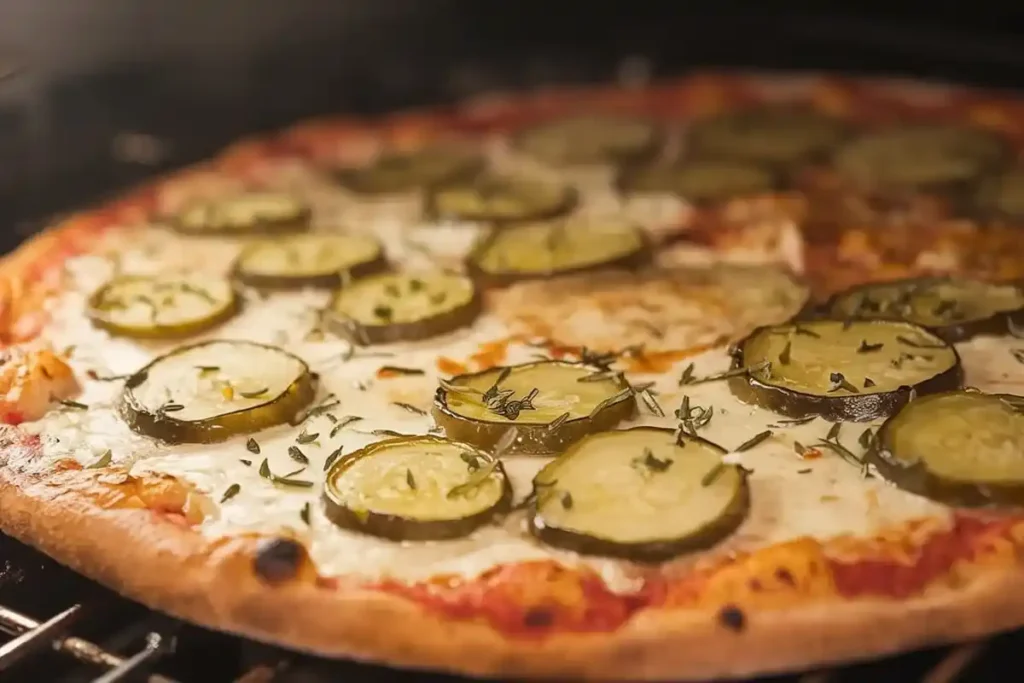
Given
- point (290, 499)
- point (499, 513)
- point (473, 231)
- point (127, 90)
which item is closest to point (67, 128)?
point (127, 90)

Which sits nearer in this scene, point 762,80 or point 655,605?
point 655,605

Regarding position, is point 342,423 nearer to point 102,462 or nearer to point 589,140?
point 102,462

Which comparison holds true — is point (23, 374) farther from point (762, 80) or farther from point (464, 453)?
point (762, 80)

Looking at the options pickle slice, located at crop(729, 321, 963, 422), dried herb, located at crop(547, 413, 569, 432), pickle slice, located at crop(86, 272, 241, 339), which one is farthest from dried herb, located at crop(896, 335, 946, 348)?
pickle slice, located at crop(86, 272, 241, 339)

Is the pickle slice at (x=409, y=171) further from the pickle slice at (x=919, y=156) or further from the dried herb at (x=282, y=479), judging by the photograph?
the dried herb at (x=282, y=479)

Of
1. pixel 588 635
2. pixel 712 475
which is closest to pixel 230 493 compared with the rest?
pixel 588 635

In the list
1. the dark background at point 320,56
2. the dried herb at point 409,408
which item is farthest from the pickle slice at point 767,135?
the dried herb at point 409,408
